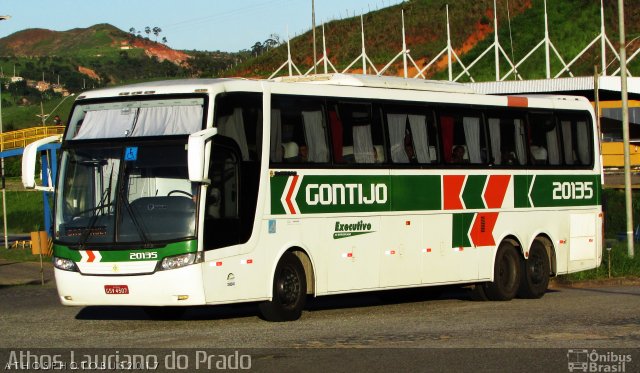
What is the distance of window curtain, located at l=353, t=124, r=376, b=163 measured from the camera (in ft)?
60.6

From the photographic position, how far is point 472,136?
69.2ft

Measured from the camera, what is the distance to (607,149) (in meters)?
81.6

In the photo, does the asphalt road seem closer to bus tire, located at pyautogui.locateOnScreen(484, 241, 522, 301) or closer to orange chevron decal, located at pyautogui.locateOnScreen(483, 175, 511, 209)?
bus tire, located at pyautogui.locateOnScreen(484, 241, 522, 301)

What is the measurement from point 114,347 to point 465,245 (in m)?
8.46

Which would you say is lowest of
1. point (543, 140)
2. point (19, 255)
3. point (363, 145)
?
point (19, 255)

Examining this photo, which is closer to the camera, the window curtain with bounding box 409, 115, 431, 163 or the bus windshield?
the bus windshield

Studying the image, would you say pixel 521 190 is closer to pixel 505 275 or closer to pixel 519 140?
pixel 519 140

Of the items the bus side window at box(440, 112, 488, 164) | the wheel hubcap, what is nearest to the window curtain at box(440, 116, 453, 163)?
the bus side window at box(440, 112, 488, 164)

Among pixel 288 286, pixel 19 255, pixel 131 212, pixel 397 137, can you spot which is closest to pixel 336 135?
pixel 397 137

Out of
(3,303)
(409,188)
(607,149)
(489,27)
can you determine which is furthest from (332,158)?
(489,27)

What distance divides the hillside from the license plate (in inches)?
3080

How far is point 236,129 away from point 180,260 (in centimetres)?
200

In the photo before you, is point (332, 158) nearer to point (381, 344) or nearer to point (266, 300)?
point (266, 300)

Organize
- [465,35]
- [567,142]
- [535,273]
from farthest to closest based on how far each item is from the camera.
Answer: [465,35]
[567,142]
[535,273]
